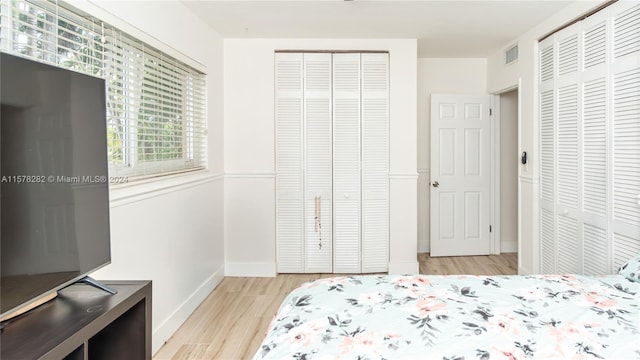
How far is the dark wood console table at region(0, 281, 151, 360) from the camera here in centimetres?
98

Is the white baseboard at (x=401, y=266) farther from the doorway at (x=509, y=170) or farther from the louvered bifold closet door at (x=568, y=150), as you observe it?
the doorway at (x=509, y=170)

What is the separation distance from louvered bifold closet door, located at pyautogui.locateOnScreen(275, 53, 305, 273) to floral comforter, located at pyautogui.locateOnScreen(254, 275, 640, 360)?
201 cm

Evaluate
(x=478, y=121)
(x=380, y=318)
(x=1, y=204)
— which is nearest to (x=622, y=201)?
(x=380, y=318)

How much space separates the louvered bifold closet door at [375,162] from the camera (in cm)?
384

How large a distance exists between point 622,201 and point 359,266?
91.4 inches

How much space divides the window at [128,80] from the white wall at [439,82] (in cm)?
269

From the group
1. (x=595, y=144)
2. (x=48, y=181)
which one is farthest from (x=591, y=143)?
(x=48, y=181)

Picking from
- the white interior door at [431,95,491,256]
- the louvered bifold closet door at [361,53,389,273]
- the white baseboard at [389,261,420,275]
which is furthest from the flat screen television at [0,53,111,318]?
the white interior door at [431,95,491,256]

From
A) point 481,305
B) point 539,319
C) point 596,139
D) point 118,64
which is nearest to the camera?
point 539,319

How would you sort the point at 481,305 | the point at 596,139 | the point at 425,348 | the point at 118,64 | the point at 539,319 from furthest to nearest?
1. the point at 596,139
2. the point at 118,64
3. the point at 481,305
4. the point at 539,319
5. the point at 425,348

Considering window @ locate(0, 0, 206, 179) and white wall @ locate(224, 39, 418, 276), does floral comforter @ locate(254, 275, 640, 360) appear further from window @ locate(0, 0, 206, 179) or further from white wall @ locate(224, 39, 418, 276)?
white wall @ locate(224, 39, 418, 276)

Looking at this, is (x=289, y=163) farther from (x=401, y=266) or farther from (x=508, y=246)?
(x=508, y=246)

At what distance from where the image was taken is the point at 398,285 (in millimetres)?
1852

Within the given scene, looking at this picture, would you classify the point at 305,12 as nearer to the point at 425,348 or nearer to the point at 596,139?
the point at 596,139
